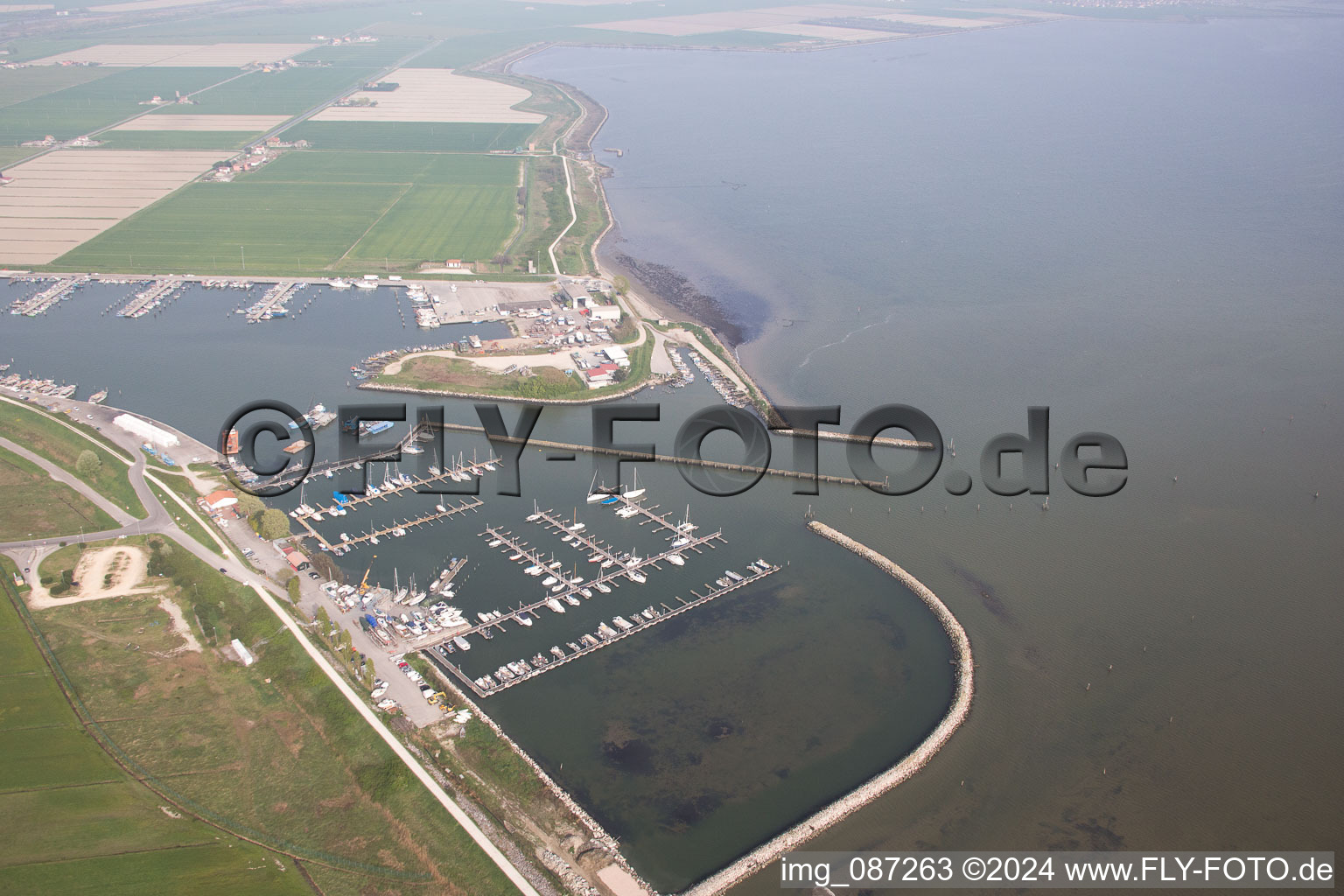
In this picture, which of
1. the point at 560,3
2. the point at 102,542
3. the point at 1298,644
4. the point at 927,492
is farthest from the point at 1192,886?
the point at 560,3

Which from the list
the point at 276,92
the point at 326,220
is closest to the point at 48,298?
the point at 326,220

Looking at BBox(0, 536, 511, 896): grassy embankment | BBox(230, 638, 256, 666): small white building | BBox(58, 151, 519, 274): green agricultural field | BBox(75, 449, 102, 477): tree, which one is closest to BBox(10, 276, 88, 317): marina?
BBox(58, 151, 519, 274): green agricultural field

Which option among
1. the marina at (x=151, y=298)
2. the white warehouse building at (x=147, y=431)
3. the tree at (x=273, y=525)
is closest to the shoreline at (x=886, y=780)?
the tree at (x=273, y=525)

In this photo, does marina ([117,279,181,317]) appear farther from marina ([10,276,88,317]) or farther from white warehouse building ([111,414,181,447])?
white warehouse building ([111,414,181,447])

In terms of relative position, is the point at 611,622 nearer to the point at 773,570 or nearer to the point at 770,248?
the point at 773,570

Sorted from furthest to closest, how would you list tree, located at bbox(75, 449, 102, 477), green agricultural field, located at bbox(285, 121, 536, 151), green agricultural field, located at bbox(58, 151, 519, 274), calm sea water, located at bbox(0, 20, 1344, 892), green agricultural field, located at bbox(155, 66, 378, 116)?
green agricultural field, located at bbox(155, 66, 378, 116) < green agricultural field, located at bbox(285, 121, 536, 151) < green agricultural field, located at bbox(58, 151, 519, 274) < tree, located at bbox(75, 449, 102, 477) < calm sea water, located at bbox(0, 20, 1344, 892)

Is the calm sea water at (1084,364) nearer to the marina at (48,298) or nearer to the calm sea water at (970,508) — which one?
the calm sea water at (970,508)
